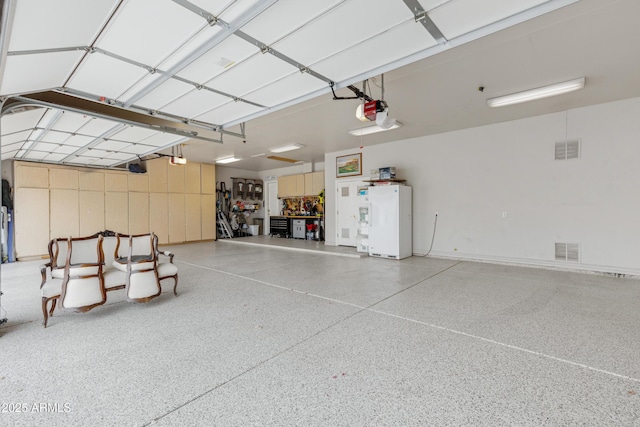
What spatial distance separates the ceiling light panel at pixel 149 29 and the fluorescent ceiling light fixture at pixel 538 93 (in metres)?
4.53

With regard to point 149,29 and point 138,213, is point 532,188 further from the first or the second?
point 138,213

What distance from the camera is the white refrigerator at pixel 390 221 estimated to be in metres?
6.73

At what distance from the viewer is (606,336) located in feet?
8.87

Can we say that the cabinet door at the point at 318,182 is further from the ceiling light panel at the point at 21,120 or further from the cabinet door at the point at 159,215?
the ceiling light panel at the point at 21,120

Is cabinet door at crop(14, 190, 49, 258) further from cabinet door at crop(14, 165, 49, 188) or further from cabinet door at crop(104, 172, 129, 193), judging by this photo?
cabinet door at crop(104, 172, 129, 193)

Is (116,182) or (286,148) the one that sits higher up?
(286,148)

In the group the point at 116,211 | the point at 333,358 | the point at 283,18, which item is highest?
the point at 283,18

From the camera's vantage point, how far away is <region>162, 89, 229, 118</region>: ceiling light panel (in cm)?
336

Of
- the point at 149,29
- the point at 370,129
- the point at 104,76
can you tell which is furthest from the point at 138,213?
the point at 149,29

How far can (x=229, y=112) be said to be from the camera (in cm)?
398

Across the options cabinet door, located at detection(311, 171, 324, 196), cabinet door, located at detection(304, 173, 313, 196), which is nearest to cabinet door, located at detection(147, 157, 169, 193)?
cabinet door, located at detection(304, 173, 313, 196)

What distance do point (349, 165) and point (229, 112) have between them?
4997mm

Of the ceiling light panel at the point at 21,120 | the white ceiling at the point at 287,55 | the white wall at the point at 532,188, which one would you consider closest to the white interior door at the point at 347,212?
the white wall at the point at 532,188

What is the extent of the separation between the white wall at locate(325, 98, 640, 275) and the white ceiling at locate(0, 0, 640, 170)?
58cm
